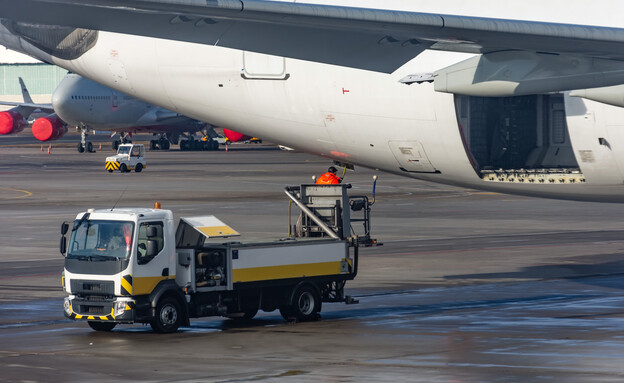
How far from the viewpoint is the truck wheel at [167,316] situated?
64.8 ft

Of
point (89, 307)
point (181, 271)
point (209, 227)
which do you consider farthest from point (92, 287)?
point (209, 227)

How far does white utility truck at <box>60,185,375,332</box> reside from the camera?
1977cm

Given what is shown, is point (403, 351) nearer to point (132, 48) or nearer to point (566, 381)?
point (566, 381)

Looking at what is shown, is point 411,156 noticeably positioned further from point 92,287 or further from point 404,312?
point 92,287

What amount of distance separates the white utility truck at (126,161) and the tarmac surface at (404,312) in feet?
68.0

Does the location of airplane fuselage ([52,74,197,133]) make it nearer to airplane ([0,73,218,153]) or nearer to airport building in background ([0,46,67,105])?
airplane ([0,73,218,153])

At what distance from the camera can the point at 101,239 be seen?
66.9 feet

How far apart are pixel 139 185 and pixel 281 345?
42.3m

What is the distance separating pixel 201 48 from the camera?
2258 centimetres

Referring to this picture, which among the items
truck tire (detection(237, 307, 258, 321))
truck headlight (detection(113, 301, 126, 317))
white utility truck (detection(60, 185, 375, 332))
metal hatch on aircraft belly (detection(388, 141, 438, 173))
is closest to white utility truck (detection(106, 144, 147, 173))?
white utility truck (detection(60, 185, 375, 332))

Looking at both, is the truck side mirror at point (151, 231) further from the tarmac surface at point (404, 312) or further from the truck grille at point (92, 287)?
the tarmac surface at point (404, 312)

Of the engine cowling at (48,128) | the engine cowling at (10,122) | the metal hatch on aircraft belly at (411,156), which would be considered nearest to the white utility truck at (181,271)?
the metal hatch on aircraft belly at (411,156)

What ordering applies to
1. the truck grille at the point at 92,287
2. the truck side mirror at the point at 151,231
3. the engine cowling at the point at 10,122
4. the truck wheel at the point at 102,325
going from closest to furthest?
1. the truck grille at the point at 92,287
2. the truck side mirror at the point at 151,231
3. the truck wheel at the point at 102,325
4. the engine cowling at the point at 10,122

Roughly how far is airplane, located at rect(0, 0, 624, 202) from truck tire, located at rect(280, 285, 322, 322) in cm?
318
